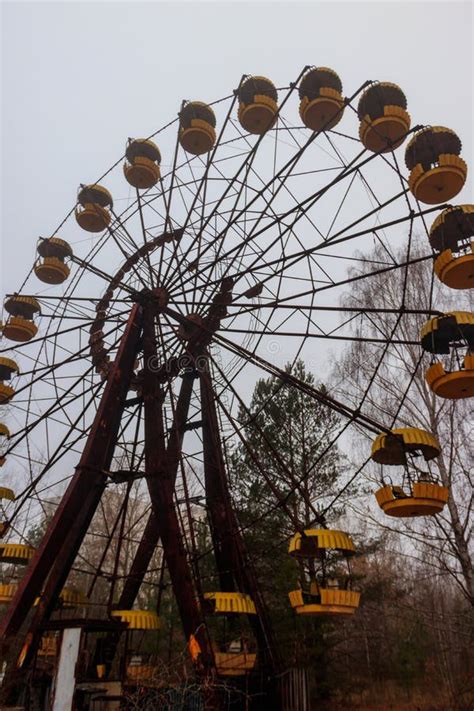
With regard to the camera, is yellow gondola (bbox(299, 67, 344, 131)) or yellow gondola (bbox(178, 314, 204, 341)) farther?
yellow gondola (bbox(178, 314, 204, 341))

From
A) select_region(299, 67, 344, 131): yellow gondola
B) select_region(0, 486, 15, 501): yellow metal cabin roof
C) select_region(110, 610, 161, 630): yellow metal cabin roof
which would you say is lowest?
select_region(110, 610, 161, 630): yellow metal cabin roof

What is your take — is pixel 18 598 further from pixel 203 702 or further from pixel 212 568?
pixel 212 568

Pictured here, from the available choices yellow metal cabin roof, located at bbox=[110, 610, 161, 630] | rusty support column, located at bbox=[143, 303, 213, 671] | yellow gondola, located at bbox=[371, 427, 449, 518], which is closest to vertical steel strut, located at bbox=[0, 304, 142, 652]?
rusty support column, located at bbox=[143, 303, 213, 671]

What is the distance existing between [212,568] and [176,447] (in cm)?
658

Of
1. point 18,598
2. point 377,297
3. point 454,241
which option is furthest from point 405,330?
→ point 18,598

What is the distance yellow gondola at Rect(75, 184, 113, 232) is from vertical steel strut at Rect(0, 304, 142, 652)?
17.3 feet

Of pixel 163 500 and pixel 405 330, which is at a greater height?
pixel 405 330

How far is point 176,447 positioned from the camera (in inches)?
471

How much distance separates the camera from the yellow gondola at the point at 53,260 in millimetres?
13914

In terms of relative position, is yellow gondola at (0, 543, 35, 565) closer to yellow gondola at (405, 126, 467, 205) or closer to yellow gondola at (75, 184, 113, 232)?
yellow gondola at (75, 184, 113, 232)

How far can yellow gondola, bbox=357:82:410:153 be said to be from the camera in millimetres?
9977

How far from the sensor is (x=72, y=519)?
8.80 metres

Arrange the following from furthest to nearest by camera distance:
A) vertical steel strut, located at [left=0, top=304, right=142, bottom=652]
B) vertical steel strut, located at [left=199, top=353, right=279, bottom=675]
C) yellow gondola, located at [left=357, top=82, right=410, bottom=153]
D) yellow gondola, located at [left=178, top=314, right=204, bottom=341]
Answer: yellow gondola, located at [left=178, top=314, right=204, bottom=341] → vertical steel strut, located at [left=199, top=353, right=279, bottom=675] → yellow gondola, located at [left=357, top=82, right=410, bottom=153] → vertical steel strut, located at [left=0, top=304, right=142, bottom=652]

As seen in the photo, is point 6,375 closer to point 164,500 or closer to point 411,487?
point 164,500
